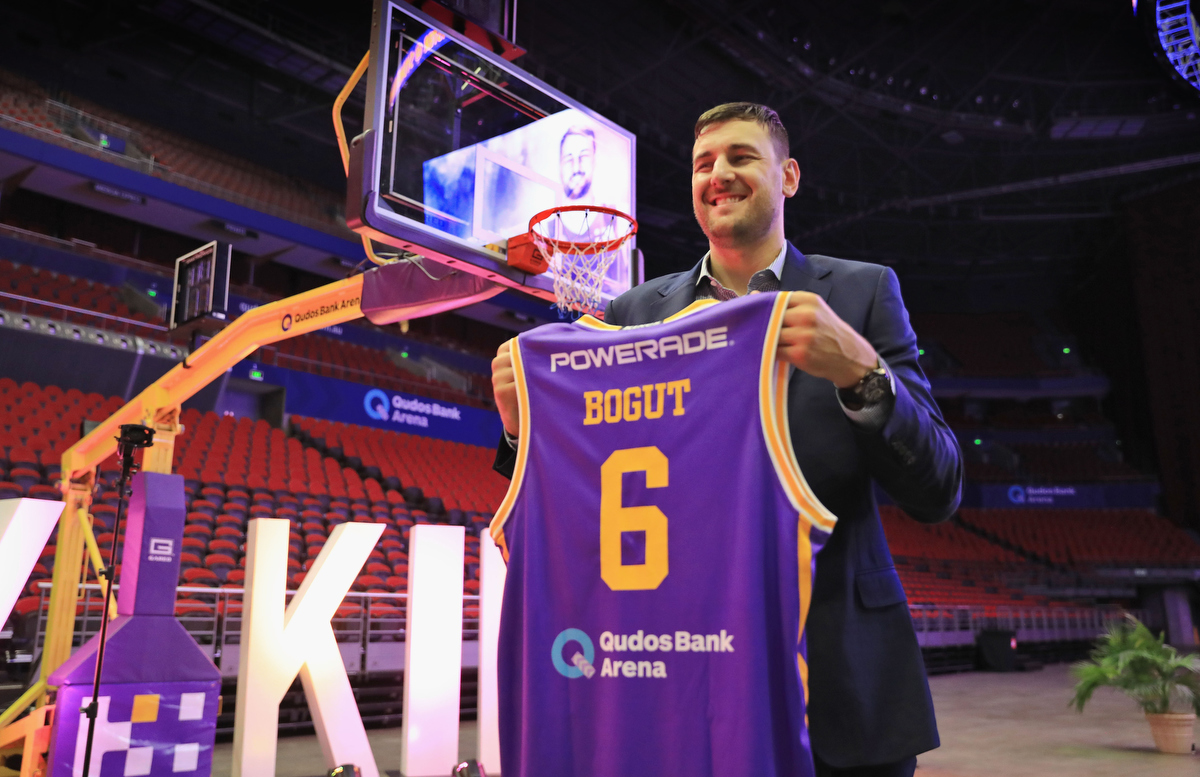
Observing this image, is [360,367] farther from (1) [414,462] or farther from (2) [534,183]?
(2) [534,183]

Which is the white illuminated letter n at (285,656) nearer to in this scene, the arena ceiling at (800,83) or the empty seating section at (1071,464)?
the arena ceiling at (800,83)

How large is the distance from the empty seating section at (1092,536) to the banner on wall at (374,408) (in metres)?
15.4

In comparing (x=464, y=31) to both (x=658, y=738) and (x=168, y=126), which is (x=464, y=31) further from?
(x=168, y=126)

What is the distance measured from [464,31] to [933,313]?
26682mm

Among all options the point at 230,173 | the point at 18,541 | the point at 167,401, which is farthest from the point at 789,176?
the point at 230,173

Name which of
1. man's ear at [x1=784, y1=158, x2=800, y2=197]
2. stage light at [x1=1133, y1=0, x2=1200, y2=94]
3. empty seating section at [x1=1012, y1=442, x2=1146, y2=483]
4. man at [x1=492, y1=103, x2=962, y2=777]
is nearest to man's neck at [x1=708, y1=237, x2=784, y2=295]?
man at [x1=492, y1=103, x2=962, y2=777]

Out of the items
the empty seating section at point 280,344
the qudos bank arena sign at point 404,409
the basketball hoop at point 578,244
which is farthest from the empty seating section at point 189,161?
the basketball hoop at point 578,244

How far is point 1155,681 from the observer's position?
7852 millimetres

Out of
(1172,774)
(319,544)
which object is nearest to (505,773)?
(1172,774)

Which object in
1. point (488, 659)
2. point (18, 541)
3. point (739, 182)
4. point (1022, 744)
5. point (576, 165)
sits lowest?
point (1022, 744)

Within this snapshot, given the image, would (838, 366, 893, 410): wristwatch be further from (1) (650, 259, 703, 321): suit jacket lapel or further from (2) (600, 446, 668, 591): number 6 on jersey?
(1) (650, 259, 703, 321): suit jacket lapel

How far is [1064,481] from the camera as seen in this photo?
26062 millimetres

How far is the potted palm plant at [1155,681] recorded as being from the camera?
25.0 feet

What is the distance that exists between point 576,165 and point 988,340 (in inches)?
1032
